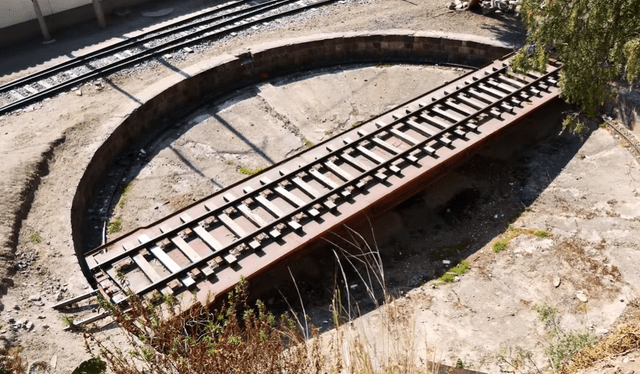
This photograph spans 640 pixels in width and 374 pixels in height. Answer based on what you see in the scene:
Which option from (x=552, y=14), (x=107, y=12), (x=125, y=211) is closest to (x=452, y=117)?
(x=552, y=14)

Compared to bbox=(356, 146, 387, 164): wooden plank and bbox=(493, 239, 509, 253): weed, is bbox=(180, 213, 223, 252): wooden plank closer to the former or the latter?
bbox=(356, 146, 387, 164): wooden plank

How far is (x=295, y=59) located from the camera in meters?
15.0

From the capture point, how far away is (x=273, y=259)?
8.45 meters

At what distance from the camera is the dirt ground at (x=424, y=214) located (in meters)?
8.27

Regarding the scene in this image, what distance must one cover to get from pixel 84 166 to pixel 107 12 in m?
9.56

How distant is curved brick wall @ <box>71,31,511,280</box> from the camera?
43.6 ft

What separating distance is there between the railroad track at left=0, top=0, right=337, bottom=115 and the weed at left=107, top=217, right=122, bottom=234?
4.76 metres

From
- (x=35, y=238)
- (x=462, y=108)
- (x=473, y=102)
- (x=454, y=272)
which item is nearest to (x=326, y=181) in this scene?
(x=454, y=272)

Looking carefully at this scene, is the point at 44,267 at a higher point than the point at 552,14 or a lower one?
lower

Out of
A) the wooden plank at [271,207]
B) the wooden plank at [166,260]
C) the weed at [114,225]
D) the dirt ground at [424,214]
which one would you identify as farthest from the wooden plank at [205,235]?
the weed at [114,225]

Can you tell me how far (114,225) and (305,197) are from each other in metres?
3.73

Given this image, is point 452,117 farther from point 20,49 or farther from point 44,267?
point 20,49

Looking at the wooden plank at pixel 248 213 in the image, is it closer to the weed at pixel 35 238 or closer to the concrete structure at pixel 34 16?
the weed at pixel 35 238

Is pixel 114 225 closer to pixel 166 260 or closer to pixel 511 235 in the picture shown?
pixel 166 260
